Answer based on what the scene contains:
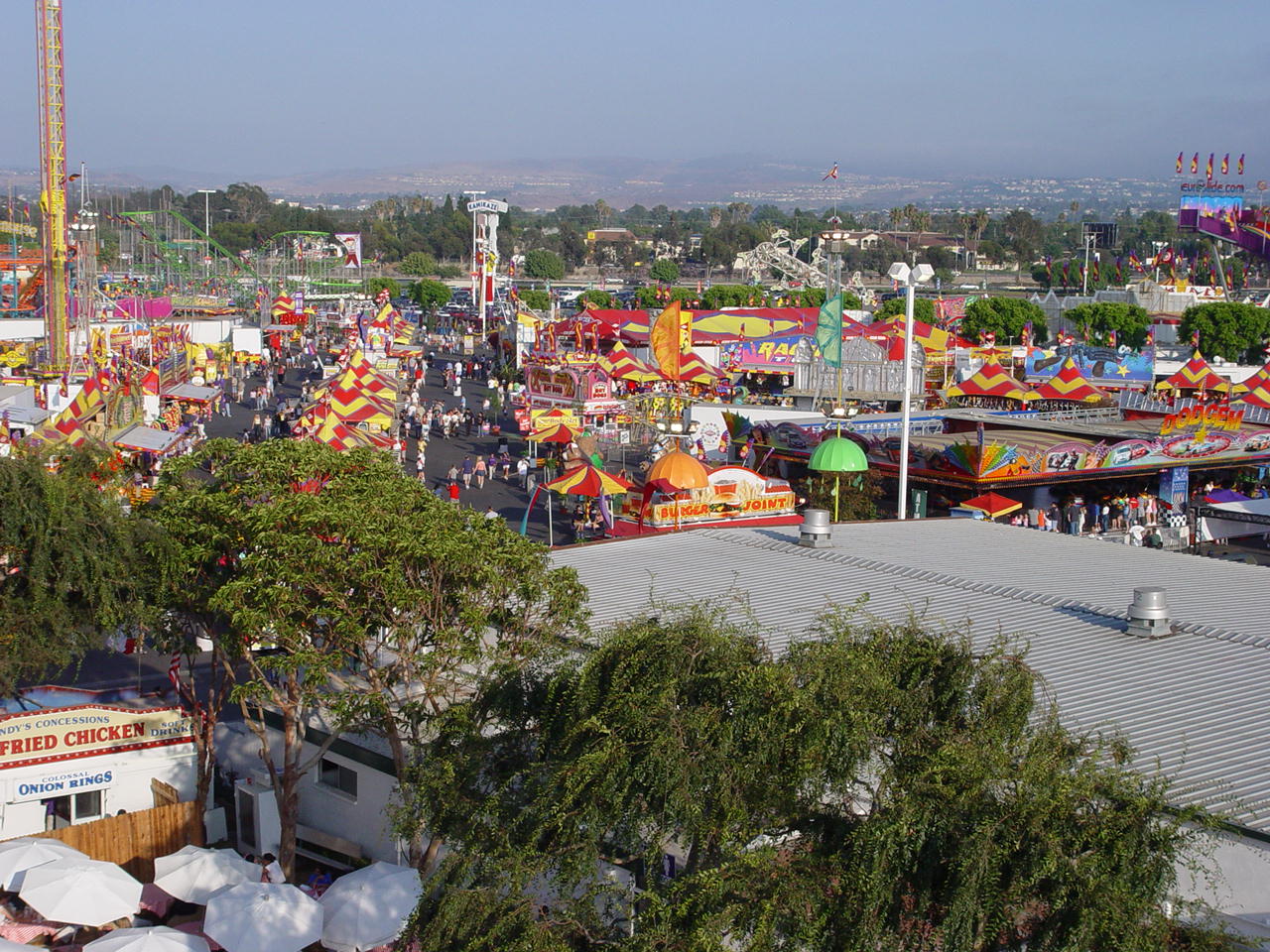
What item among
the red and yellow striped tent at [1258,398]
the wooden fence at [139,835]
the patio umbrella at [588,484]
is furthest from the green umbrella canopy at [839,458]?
the red and yellow striped tent at [1258,398]

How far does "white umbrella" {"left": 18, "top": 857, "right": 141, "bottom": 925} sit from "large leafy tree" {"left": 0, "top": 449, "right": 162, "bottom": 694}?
224cm

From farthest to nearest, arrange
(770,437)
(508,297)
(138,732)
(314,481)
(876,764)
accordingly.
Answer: (508,297) → (770,437) → (138,732) → (314,481) → (876,764)

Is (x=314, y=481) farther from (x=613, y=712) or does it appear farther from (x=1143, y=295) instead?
(x=1143, y=295)

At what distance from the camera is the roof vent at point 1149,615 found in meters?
11.6

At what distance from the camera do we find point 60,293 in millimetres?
40781

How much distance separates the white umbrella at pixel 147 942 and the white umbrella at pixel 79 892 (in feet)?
1.21

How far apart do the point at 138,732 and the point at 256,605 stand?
3256 mm

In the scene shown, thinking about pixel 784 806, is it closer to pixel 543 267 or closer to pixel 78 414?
pixel 78 414

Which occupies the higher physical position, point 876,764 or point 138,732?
point 876,764

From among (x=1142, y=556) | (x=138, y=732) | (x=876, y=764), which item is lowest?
(x=138, y=732)

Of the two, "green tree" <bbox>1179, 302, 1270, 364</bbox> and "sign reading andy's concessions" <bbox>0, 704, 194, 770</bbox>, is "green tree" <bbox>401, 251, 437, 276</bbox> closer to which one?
"green tree" <bbox>1179, 302, 1270, 364</bbox>

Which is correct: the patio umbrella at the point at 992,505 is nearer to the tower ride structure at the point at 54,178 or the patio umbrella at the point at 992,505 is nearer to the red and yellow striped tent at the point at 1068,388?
the red and yellow striped tent at the point at 1068,388

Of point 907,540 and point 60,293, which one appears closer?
point 907,540

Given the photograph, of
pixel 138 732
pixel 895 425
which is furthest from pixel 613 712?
pixel 895 425
